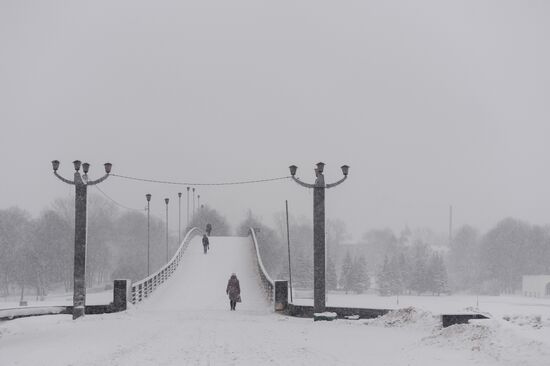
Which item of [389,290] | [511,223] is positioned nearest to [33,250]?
[389,290]

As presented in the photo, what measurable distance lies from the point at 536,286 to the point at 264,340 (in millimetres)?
92536

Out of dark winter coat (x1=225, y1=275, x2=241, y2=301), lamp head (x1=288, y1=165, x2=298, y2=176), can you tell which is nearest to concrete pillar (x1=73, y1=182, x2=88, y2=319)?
dark winter coat (x1=225, y1=275, x2=241, y2=301)

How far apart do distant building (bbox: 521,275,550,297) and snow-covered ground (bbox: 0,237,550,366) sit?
271 ft

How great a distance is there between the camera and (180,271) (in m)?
36.9

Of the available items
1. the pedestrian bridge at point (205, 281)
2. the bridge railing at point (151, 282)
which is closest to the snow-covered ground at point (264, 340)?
the bridge railing at point (151, 282)

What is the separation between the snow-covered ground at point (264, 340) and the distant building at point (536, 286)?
271ft

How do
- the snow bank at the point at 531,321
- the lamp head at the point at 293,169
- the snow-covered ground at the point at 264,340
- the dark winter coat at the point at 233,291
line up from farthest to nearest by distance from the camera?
the dark winter coat at the point at 233,291
the lamp head at the point at 293,169
the snow bank at the point at 531,321
the snow-covered ground at the point at 264,340

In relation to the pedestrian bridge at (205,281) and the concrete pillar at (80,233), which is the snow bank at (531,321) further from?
the concrete pillar at (80,233)

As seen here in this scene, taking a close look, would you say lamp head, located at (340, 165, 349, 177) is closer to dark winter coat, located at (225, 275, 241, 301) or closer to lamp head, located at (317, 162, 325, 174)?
lamp head, located at (317, 162, 325, 174)

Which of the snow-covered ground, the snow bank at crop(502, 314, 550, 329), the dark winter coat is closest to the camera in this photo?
the snow-covered ground

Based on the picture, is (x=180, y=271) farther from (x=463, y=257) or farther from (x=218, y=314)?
(x=463, y=257)

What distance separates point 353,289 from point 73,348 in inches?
3694

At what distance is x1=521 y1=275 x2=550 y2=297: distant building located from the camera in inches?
3676

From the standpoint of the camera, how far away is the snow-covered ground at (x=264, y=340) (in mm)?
10820
